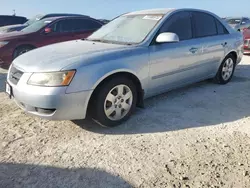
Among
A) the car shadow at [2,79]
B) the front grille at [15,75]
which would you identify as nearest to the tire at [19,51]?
the car shadow at [2,79]

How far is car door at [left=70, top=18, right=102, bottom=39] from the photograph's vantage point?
319 inches

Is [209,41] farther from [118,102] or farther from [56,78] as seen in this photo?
[56,78]

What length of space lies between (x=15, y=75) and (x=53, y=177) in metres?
1.54

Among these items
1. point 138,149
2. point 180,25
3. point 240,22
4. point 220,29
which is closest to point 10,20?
point 240,22

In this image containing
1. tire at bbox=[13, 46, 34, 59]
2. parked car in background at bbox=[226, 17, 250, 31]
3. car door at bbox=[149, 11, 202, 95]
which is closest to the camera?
car door at bbox=[149, 11, 202, 95]

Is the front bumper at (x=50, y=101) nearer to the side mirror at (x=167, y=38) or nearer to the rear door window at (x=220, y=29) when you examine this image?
the side mirror at (x=167, y=38)

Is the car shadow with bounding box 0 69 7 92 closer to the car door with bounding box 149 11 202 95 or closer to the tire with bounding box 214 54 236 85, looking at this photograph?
the car door with bounding box 149 11 202 95

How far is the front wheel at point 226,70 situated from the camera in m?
5.39

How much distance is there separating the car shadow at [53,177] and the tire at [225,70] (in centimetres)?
369

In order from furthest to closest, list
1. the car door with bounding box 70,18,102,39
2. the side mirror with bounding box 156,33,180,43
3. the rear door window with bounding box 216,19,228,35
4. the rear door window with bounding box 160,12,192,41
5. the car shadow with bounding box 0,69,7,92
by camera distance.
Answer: the car door with bounding box 70,18,102,39 → the car shadow with bounding box 0,69,7,92 → the rear door window with bounding box 216,19,228,35 → the rear door window with bounding box 160,12,192,41 → the side mirror with bounding box 156,33,180,43

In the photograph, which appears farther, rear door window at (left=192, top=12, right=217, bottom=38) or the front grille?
rear door window at (left=192, top=12, right=217, bottom=38)

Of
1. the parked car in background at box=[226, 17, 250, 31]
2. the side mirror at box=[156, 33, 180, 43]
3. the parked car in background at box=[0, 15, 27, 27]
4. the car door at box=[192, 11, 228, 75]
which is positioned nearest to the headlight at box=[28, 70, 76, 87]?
the side mirror at box=[156, 33, 180, 43]

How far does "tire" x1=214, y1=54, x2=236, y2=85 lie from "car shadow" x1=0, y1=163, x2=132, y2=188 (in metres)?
3.69

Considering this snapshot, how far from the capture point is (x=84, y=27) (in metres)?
8.40
